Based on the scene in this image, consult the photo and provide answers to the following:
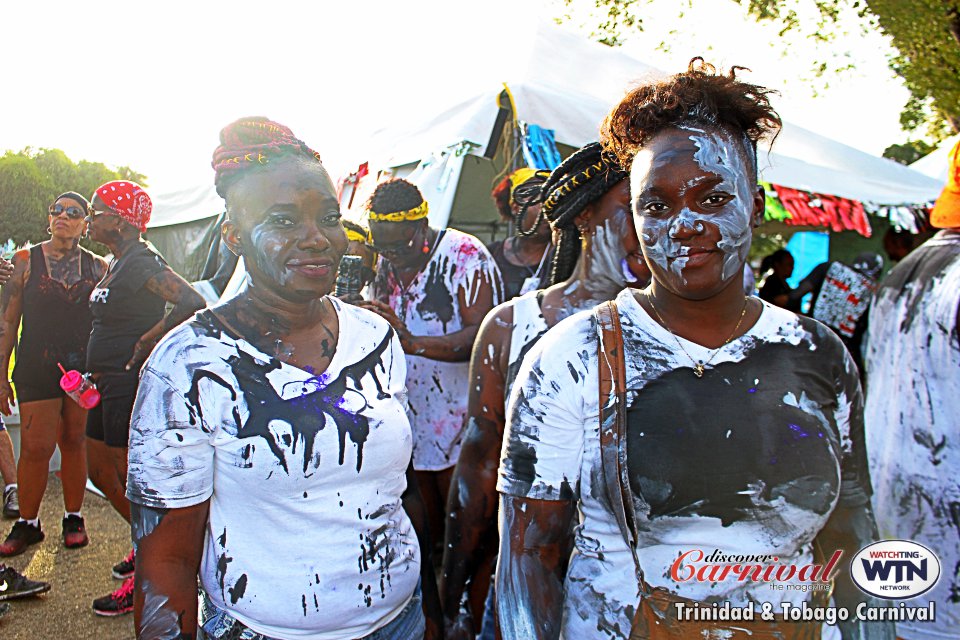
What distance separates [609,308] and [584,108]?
452 centimetres

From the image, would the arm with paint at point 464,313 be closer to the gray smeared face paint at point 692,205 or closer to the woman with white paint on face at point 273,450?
the woman with white paint on face at point 273,450

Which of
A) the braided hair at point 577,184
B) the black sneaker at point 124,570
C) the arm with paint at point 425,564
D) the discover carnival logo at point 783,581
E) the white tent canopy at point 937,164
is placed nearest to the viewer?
the discover carnival logo at point 783,581

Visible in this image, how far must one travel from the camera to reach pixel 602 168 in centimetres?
218

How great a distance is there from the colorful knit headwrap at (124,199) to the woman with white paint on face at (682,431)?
10.5 ft

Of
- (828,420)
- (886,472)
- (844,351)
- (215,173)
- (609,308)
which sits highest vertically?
(215,173)

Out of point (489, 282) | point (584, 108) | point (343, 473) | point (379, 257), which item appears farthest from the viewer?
point (584, 108)

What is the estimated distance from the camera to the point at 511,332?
224 centimetres

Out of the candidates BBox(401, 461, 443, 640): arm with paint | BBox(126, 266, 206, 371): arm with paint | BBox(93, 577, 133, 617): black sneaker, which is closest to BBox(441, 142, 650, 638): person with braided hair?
BBox(401, 461, 443, 640): arm with paint

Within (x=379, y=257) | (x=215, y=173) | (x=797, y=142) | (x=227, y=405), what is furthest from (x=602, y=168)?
(x=797, y=142)

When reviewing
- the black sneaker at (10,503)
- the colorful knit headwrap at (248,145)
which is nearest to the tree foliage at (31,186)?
the black sneaker at (10,503)

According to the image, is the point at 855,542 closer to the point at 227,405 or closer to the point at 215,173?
the point at 227,405

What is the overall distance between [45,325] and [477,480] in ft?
11.9

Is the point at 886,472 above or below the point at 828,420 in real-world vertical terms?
below

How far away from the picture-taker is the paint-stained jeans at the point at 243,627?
1576 mm
